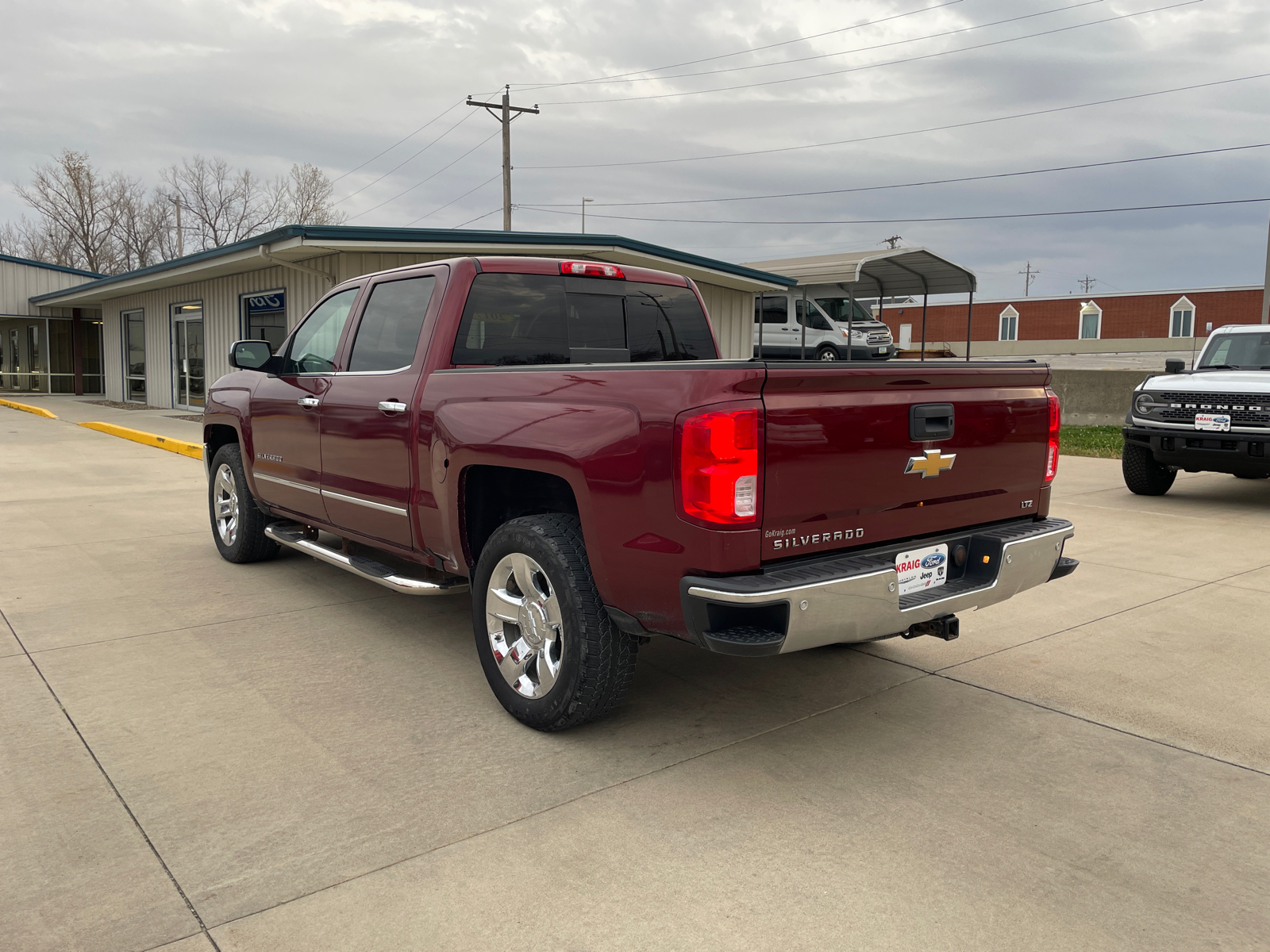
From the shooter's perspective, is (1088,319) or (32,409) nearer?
(32,409)

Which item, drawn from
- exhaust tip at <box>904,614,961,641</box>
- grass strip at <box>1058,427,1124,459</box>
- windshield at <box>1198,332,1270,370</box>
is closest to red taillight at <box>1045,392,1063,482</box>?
exhaust tip at <box>904,614,961,641</box>

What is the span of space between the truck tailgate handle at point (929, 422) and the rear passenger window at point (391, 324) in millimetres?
2357

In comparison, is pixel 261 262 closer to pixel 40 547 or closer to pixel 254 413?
pixel 40 547

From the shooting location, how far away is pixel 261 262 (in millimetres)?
17922

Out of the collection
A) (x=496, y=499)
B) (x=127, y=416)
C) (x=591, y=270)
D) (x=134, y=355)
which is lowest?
(x=127, y=416)

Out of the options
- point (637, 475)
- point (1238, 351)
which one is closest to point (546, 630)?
point (637, 475)

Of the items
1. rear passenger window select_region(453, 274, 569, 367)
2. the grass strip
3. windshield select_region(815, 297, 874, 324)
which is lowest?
the grass strip

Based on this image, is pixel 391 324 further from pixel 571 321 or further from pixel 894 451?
pixel 894 451

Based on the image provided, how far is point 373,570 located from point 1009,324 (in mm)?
66811

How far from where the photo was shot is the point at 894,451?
3.42 meters

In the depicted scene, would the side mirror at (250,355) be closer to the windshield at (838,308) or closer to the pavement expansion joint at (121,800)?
the pavement expansion joint at (121,800)

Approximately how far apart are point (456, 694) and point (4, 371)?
113 ft

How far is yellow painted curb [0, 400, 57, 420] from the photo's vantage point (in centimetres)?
2157

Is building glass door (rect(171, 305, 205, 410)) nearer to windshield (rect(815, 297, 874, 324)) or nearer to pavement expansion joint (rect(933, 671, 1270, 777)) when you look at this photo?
windshield (rect(815, 297, 874, 324))
